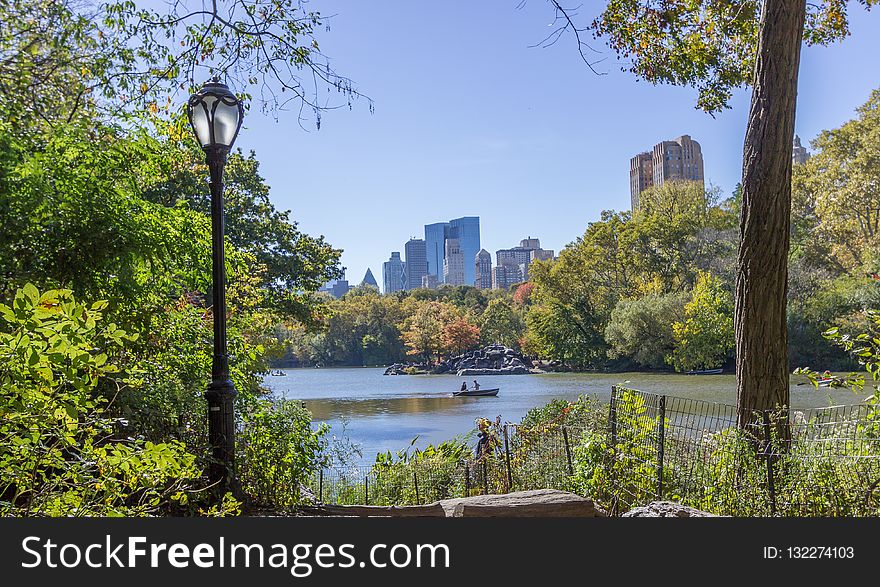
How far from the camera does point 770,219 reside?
5949mm

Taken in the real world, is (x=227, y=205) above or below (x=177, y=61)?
above

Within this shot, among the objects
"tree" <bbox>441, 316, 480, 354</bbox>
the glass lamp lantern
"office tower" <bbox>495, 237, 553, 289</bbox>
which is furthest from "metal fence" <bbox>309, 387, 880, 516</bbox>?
"office tower" <bbox>495, 237, 553, 289</bbox>

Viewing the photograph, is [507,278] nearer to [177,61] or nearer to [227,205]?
[227,205]

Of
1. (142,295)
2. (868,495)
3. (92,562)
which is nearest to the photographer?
(92,562)

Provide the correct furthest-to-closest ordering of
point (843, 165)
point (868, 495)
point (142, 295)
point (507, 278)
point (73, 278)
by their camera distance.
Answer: point (507, 278) < point (843, 165) < point (142, 295) < point (73, 278) < point (868, 495)

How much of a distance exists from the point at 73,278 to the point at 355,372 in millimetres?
53022

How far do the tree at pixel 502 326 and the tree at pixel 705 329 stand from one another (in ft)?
63.4

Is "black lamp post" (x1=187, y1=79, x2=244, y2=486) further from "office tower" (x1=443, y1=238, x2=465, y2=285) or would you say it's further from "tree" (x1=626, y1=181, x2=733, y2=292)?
"office tower" (x1=443, y1=238, x2=465, y2=285)

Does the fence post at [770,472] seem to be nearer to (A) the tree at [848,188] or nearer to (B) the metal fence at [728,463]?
(B) the metal fence at [728,463]

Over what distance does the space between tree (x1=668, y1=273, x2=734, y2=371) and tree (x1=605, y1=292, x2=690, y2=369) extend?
0.75 metres

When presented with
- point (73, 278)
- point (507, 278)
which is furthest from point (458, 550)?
point (507, 278)

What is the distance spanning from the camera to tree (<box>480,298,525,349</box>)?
58281mm

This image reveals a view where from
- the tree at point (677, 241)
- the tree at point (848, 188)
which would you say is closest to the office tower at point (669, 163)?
the tree at point (677, 241)

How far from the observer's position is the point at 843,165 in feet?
113
